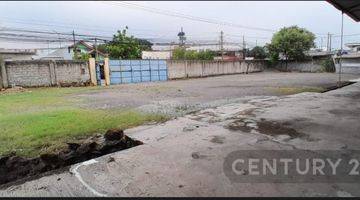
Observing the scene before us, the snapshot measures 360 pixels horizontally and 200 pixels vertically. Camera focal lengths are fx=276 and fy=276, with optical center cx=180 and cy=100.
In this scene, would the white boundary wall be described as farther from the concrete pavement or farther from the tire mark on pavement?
the tire mark on pavement

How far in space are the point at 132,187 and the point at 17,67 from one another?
665 inches

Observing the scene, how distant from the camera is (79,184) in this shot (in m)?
3.21

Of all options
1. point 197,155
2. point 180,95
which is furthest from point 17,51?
point 197,155

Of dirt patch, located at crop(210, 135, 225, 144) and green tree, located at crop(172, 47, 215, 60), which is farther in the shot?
green tree, located at crop(172, 47, 215, 60)

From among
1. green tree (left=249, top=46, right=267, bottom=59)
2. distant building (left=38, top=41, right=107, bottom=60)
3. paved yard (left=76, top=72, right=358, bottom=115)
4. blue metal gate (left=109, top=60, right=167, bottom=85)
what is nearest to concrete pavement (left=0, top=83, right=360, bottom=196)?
paved yard (left=76, top=72, right=358, bottom=115)

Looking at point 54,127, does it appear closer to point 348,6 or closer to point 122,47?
point 348,6

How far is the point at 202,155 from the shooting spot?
3982 millimetres

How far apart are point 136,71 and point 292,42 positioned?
19.8m

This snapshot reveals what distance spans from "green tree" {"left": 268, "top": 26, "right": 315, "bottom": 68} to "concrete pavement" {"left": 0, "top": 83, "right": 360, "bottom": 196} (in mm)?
27097

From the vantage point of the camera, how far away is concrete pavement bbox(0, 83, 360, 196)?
2.99 meters

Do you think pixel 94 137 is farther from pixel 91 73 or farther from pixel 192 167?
pixel 91 73

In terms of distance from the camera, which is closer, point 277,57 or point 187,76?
point 187,76

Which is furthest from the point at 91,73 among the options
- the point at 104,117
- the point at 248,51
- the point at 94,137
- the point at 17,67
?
the point at 248,51

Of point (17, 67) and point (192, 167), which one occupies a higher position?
point (17, 67)
